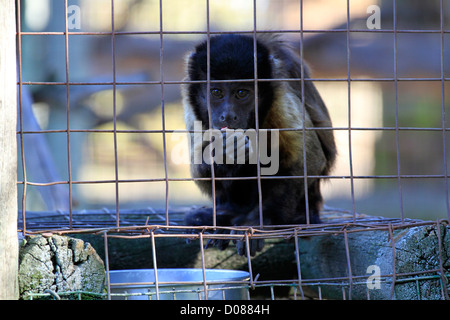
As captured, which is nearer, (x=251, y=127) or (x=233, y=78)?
(x=233, y=78)

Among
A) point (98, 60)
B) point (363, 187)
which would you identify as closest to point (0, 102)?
point (98, 60)

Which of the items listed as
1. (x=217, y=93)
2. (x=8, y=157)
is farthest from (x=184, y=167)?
(x=8, y=157)

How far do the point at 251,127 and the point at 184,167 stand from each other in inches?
183

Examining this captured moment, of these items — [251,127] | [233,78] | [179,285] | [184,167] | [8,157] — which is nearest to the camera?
[8,157]

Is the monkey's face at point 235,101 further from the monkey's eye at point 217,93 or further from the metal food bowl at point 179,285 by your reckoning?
the metal food bowl at point 179,285

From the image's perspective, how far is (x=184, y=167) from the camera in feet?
28.4

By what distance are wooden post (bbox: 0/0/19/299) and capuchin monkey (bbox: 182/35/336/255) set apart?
1.41 m

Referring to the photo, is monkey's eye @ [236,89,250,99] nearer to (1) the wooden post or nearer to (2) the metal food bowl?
(2) the metal food bowl

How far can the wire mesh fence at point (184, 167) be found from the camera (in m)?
3.11

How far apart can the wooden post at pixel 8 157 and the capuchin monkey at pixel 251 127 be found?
4.62 ft

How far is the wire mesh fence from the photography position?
122 inches

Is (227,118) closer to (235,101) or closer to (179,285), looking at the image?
(235,101)
